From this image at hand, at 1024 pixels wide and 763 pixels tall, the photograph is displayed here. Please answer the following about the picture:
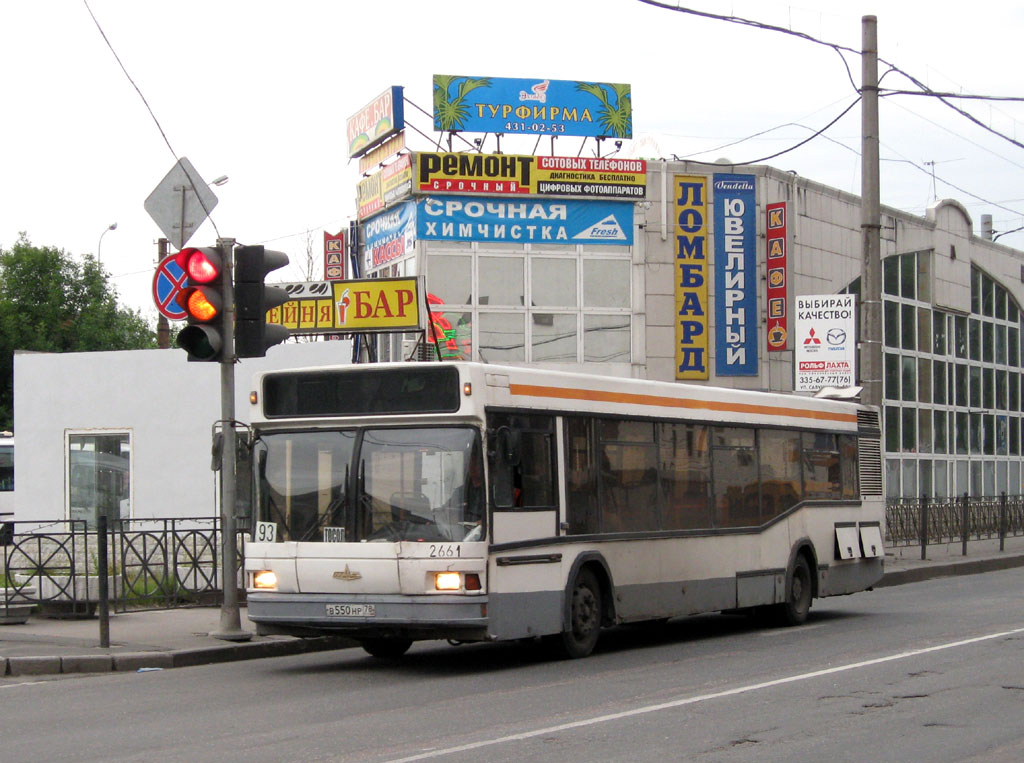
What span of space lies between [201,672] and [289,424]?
229cm

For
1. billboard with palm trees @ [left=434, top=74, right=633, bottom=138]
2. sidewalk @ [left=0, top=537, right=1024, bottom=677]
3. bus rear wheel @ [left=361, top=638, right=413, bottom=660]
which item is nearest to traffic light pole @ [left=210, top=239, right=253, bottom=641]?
sidewalk @ [left=0, top=537, right=1024, bottom=677]

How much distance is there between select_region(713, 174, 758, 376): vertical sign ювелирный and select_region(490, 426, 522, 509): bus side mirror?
19.3 m

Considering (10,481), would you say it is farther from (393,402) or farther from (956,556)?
(393,402)

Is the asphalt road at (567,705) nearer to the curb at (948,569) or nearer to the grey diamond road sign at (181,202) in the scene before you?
the grey diamond road sign at (181,202)

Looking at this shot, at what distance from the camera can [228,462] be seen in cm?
1372

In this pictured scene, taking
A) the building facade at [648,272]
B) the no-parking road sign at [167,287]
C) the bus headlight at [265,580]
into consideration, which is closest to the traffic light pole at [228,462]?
the no-parking road sign at [167,287]

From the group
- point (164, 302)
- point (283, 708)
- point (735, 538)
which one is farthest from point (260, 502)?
point (735, 538)

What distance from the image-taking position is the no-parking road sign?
14664mm

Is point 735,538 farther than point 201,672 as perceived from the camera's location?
Yes

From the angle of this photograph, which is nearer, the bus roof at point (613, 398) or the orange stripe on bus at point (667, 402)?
the bus roof at point (613, 398)

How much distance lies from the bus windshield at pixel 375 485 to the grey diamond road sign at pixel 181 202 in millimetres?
3791

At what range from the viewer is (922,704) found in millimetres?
9531

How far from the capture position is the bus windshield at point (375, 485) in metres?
11.2

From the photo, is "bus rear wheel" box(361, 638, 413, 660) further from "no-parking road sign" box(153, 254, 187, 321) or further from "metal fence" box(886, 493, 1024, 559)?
"metal fence" box(886, 493, 1024, 559)
